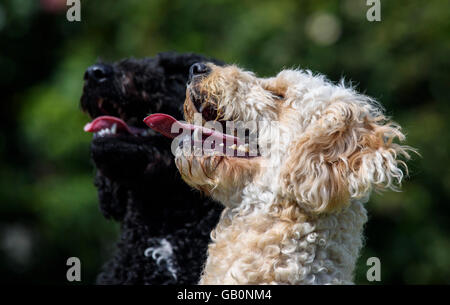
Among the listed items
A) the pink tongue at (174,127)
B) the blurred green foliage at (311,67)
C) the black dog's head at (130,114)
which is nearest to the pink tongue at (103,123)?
the black dog's head at (130,114)

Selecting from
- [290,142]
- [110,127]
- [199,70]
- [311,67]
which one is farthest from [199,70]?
[311,67]

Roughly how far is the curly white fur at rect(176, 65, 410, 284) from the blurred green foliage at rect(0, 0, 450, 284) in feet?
14.3

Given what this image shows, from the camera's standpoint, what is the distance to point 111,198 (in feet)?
13.8

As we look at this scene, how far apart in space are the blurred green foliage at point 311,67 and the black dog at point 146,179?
11.6 feet

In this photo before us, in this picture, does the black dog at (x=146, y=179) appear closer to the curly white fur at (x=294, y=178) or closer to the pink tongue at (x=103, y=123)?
the pink tongue at (x=103, y=123)

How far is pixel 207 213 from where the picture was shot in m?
3.87

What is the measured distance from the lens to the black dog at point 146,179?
147 inches

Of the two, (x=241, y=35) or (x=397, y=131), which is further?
(x=241, y=35)

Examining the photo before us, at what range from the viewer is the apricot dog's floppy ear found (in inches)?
105

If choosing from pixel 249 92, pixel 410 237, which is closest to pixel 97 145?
pixel 249 92

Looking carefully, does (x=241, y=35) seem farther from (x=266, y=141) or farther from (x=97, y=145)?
(x=266, y=141)

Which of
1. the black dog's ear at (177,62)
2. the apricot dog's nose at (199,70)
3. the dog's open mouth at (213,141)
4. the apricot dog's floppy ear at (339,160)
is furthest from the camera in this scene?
the black dog's ear at (177,62)

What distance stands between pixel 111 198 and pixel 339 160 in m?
1.90
